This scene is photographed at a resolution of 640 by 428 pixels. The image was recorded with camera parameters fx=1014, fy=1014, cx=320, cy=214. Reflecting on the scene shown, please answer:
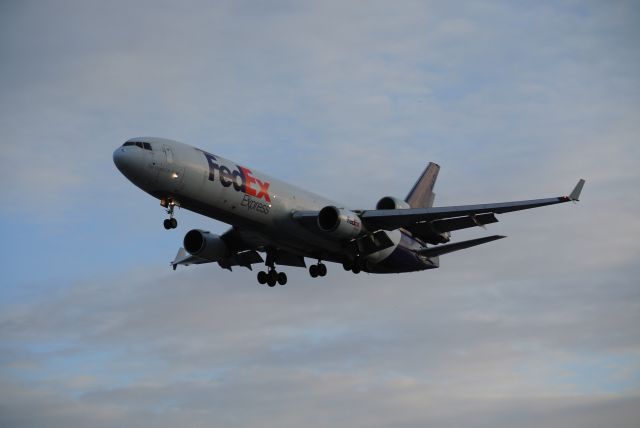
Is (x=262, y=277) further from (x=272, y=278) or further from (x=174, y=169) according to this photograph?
(x=174, y=169)

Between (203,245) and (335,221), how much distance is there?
8.20 metres

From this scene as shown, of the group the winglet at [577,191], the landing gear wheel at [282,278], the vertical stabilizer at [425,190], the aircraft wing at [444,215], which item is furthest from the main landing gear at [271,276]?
the winglet at [577,191]

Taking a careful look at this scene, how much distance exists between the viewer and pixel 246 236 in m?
51.6

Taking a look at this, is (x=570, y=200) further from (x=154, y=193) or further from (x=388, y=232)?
(x=154, y=193)

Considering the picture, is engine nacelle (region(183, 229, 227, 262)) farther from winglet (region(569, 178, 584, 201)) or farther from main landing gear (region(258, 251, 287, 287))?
winglet (region(569, 178, 584, 201))

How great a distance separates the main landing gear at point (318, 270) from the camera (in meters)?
52.2

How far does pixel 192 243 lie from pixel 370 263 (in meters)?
9.32

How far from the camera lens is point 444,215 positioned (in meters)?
49.0

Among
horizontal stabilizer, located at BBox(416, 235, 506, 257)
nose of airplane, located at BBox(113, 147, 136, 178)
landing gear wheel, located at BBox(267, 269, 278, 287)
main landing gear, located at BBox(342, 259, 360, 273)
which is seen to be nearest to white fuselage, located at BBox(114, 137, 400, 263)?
nose of airplane, located at BBox(113, 147, 136, 178)

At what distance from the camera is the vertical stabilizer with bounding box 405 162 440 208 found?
58.8m

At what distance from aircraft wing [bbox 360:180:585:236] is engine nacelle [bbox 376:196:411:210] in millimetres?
1332

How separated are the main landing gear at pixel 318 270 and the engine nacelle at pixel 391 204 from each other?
4.28 meters

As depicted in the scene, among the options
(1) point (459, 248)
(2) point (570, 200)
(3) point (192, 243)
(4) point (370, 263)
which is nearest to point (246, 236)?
(3) point (192, 243)

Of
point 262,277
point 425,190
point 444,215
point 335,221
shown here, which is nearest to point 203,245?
point 262,277
